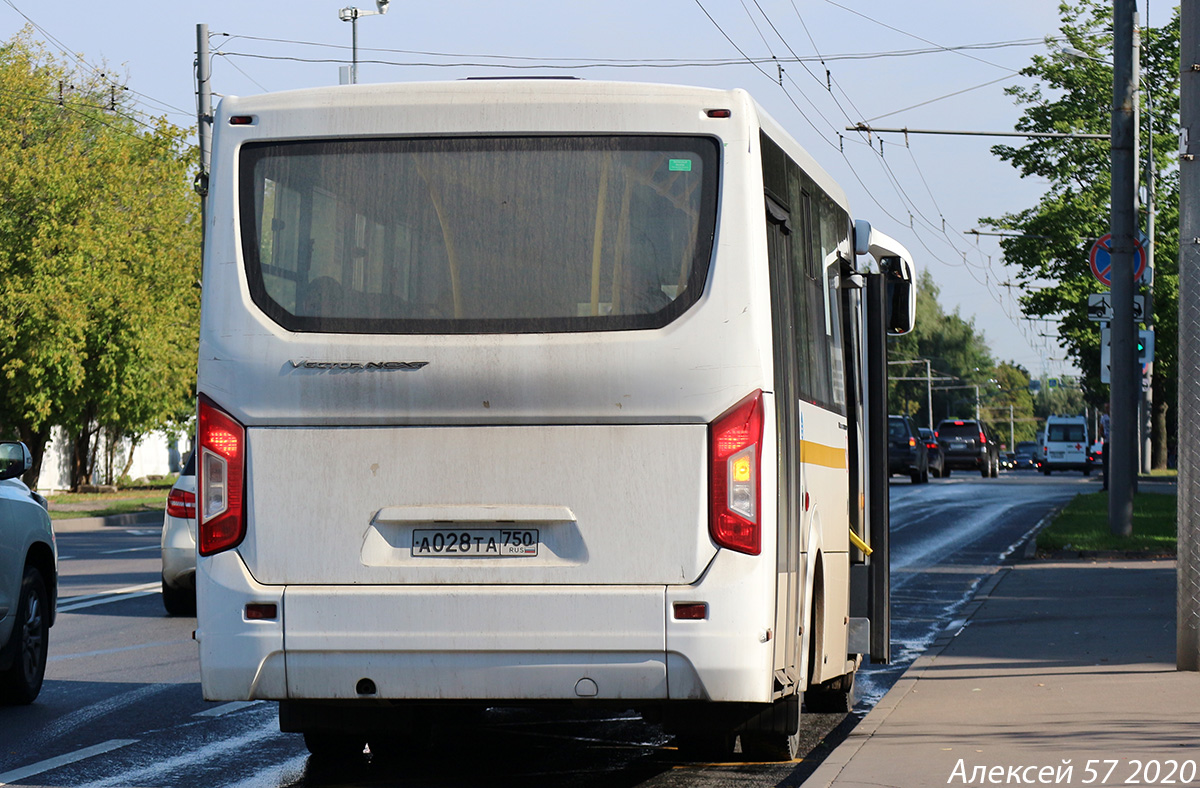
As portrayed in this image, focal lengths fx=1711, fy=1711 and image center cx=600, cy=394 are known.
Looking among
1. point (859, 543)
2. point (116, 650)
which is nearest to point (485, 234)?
point (859, 543)

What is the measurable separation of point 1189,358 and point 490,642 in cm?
566

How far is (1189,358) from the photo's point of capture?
10.3 metres

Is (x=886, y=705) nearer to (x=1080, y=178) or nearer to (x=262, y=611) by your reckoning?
(x=262, y=611)

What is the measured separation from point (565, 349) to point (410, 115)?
1131 mm

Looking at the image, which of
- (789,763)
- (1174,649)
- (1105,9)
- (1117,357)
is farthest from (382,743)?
(1105,9)

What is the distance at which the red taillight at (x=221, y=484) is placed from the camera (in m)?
6.57

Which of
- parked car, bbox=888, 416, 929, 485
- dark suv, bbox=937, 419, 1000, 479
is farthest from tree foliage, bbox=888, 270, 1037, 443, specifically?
parked car, bbox=888, 416, 929, 485

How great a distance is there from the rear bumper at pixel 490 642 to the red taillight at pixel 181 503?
773cm

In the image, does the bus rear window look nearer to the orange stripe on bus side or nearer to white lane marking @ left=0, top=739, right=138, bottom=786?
the orange stripe on bus side

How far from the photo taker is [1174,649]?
1135 cm

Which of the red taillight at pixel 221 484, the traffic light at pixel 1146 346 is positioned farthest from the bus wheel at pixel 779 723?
the traffic light at pixel 1146 346

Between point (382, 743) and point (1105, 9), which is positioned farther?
point (1105, 9)

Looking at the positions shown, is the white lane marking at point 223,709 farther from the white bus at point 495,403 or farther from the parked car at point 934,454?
the parked car at point 934,454

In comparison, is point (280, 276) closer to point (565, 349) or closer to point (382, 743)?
point (565, 349)
